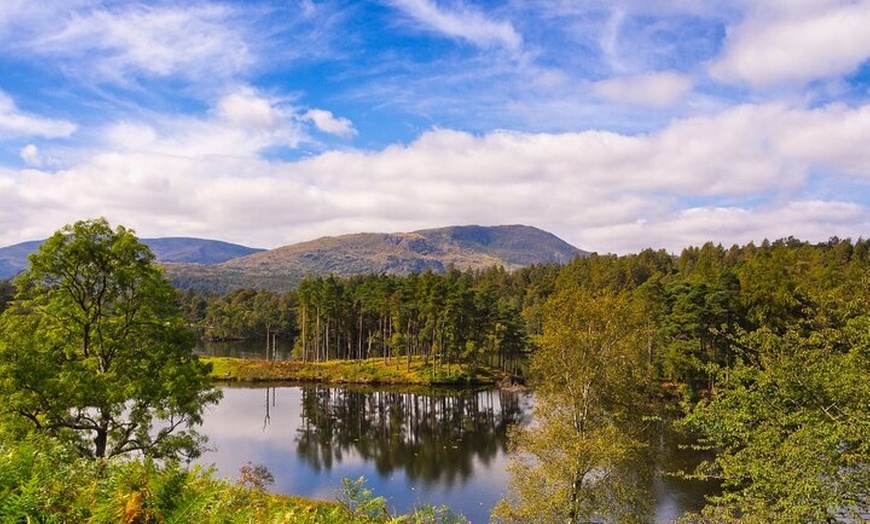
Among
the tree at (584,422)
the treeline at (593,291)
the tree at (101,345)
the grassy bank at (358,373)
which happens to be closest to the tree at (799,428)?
the treeline at (593,291)

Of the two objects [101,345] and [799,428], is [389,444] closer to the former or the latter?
[101,345]

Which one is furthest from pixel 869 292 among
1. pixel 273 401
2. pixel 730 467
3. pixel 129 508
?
pixel 273 401

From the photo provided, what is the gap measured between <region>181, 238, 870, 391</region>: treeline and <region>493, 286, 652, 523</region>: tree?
787 centimetres

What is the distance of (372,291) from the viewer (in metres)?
95.7

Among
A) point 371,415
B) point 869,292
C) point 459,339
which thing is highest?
point 869,292

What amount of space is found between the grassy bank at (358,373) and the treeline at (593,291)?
2513mm

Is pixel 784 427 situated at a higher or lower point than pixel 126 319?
lower

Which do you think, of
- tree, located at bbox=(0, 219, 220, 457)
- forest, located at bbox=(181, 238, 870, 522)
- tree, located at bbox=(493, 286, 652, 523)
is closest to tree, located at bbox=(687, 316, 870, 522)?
forest, located at bbox=(181, 238, 870, 522)

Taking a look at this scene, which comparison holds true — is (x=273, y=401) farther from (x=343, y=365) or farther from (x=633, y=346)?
(x=633, y=346)

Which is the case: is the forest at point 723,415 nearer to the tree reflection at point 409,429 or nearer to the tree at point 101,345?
the tree at point 101,345

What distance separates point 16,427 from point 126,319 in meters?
5.21

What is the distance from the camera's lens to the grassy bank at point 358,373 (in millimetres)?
83875

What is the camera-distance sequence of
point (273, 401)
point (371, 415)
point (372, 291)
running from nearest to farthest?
point (371, 415) → point (273, 401) → point (372, 291)

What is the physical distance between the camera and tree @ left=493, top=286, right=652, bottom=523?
23484mm
